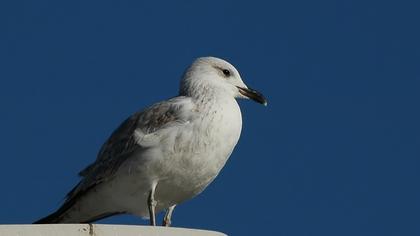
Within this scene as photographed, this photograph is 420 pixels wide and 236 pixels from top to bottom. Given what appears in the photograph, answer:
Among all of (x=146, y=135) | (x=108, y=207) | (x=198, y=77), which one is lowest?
(x=108, y=207)

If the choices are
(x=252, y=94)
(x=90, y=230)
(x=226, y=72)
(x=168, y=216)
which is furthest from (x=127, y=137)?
(x=90, y=230)

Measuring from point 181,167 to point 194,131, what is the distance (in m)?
0.40

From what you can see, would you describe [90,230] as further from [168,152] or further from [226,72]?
[226,72]

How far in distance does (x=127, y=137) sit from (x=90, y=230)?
4185 mm

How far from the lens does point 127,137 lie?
1120 centimetres

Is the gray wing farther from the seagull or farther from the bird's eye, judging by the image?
the bird's eye

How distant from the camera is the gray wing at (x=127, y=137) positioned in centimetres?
1083

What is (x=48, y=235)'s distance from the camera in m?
6.84

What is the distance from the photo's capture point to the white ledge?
6.77 metres

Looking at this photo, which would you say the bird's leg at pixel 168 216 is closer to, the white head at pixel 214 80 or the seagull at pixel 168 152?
the seagull at pixel 168 152

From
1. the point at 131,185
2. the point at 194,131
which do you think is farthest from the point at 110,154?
the point at 194,131

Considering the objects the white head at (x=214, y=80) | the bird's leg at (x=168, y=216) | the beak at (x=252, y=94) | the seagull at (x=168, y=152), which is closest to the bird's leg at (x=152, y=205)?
the seagull at (x=168, y=152)

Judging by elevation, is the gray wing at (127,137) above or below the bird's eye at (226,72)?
below

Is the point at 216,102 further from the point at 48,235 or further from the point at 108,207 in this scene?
the point at 48,235
